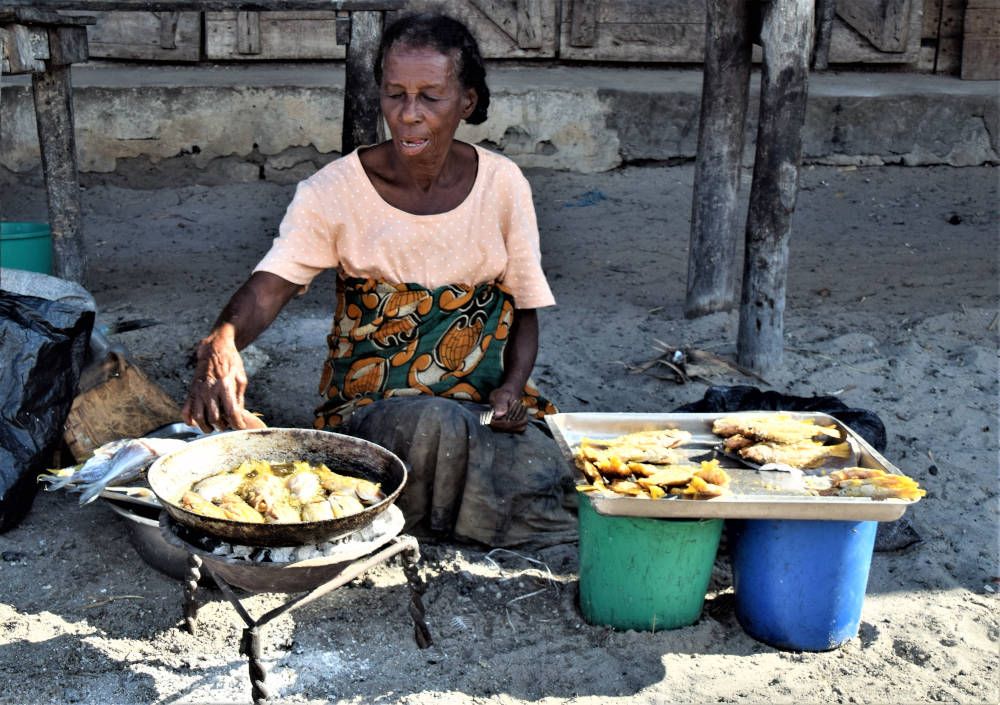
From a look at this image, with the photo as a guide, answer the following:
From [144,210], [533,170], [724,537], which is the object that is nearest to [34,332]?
[724,537]

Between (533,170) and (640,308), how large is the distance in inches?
87.9

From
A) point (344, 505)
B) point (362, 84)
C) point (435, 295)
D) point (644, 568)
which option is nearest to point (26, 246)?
point (362, 84)

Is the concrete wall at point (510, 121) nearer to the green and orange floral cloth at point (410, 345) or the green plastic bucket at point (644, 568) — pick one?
the green and orange floral cloth at point (410, 345)

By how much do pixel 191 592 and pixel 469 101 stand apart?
1588 mm

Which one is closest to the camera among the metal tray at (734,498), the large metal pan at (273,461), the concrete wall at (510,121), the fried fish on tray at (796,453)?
the large metal pan at (273,461)

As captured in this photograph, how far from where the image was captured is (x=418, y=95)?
10.5 ft

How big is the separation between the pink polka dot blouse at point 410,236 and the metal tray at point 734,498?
0.45m

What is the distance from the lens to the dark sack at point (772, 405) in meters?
3.83

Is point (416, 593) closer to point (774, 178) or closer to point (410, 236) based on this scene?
point (410, 236)

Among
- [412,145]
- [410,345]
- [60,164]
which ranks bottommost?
[410,345]

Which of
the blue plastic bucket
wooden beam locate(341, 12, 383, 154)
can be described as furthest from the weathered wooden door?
the blue plastic bucket

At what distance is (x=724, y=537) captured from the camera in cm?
356

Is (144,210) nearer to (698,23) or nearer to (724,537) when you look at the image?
(698,23)

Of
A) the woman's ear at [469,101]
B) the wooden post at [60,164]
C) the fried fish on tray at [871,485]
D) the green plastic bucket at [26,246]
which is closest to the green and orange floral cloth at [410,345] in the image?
the woman's ear at [469,101]
